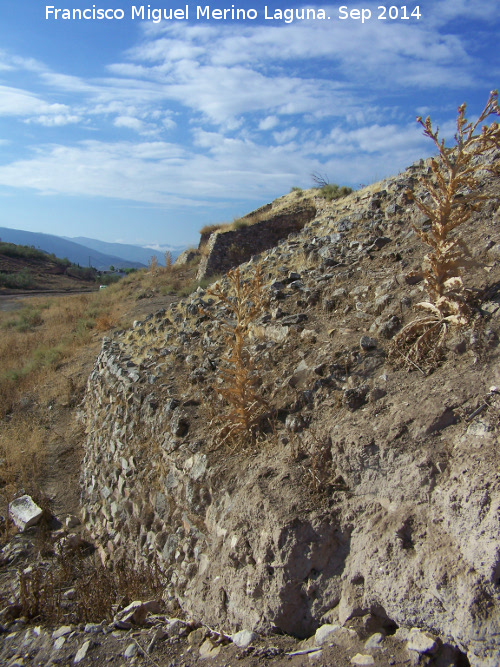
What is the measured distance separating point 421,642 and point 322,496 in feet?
3.41

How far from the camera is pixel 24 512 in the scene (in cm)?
614

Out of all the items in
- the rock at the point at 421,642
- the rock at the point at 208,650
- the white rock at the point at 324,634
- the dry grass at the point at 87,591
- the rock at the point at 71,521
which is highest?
the rock at the point at 421,642

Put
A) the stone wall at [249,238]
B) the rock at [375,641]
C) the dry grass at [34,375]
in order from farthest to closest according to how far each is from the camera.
A: the stone wall at [249,238], the dry grass at [34,375], the rock at [375,641]

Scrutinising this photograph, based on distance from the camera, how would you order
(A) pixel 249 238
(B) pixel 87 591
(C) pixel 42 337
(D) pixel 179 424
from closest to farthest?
(B) pixel 87 591 < (D) pixel 179 424 < (C) pixel 42 337 < (A) pixel 249 238

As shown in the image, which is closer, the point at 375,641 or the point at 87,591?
the point at 375,641

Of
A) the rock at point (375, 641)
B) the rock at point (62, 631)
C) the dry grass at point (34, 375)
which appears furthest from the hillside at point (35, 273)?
the rock at point (375, 641)

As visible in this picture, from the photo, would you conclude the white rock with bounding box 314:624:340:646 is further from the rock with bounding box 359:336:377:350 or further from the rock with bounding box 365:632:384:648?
the rock with bounding box 359:336:377:350

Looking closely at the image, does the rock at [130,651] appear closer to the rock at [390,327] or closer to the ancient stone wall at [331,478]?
the ancient stone wall at [331,478]

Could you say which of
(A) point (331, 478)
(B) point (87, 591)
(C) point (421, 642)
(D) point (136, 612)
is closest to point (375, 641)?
(C) point (421, 642)

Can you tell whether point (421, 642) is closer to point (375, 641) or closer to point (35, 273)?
point (375, 641)

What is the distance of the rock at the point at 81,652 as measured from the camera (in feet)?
11.3

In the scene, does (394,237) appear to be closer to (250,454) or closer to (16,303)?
(250,454)

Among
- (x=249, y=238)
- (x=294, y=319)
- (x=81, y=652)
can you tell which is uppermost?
(x=249, y=238)

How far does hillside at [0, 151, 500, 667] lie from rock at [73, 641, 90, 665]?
0.02 meters
